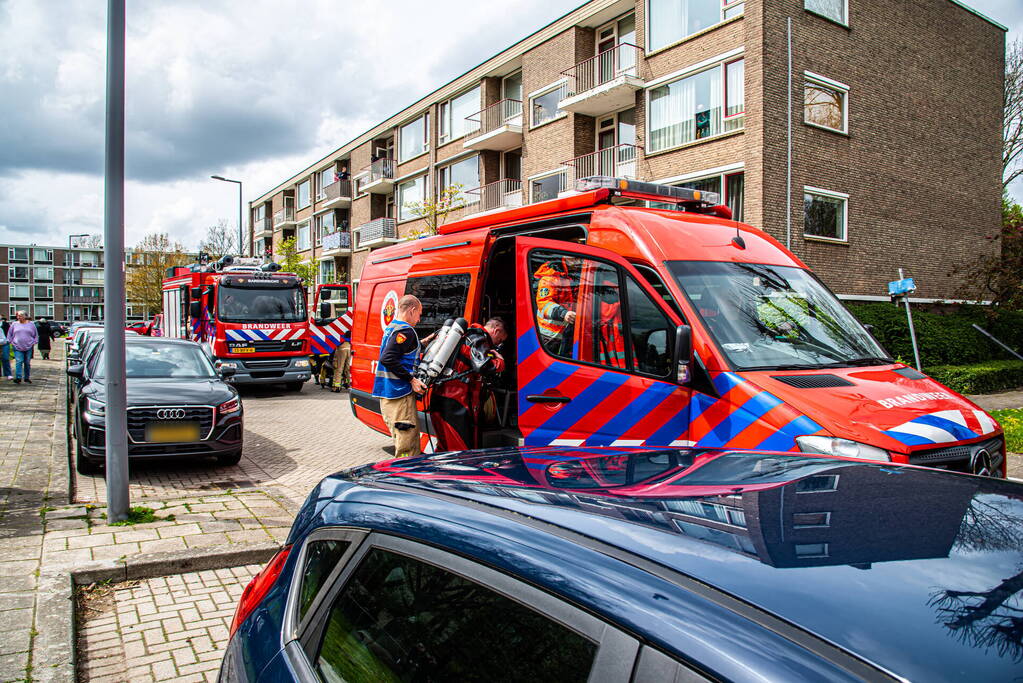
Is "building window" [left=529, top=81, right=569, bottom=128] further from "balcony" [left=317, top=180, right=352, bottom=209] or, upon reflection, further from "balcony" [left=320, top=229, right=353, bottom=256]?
"balcony" [left=317, top=180, right=352, bottom=209]

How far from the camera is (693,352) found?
14.9 feet

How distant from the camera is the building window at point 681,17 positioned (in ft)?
63.1

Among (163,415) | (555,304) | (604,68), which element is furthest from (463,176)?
(555,304)

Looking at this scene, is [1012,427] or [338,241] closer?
[1012,427]

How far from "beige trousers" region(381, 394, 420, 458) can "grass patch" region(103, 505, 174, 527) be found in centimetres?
192

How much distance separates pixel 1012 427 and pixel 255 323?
14159 mm

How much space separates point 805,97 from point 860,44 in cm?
293

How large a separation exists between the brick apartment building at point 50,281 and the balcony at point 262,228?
61.8 metres

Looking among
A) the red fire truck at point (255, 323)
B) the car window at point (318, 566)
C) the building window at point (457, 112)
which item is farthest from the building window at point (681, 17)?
the car window at point (318, 566)

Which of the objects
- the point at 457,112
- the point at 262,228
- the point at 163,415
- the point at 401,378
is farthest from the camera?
the point at 262,228

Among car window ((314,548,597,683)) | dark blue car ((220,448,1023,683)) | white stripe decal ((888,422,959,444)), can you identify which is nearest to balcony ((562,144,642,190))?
white stripe decal ((888,422,959,444))

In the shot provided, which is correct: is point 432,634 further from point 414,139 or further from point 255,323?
point 414,139

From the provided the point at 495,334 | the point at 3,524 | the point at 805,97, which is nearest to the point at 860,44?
the point at 805,97

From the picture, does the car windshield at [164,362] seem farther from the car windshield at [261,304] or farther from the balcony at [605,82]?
the balcony at [605,82]
